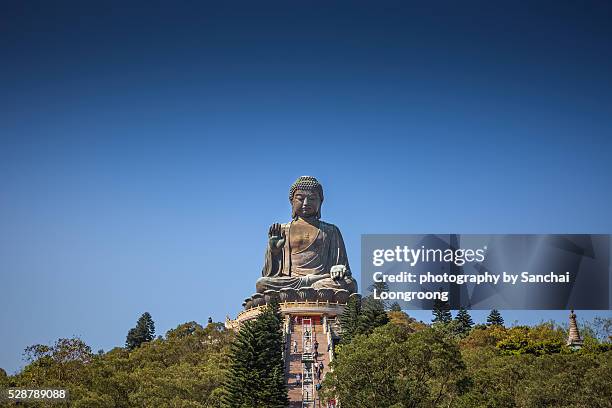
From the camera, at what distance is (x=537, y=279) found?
30047 mm

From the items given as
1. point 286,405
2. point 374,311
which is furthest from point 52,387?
point 374,311

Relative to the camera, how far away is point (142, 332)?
59906mm

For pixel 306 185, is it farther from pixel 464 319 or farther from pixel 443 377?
pixel 443 377

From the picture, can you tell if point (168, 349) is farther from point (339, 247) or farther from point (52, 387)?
point (339, 247)

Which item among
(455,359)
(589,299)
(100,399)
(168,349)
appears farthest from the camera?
(168,349)

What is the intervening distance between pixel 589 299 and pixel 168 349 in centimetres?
1688

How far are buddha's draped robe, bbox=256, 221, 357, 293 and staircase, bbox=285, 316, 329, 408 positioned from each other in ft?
15.9

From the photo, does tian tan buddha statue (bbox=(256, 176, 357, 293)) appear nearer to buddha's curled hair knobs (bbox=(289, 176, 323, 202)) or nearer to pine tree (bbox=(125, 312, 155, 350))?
buddha's curled hair knobs (bbox=(289, 176, 323, 202))

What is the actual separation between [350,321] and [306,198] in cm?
1568

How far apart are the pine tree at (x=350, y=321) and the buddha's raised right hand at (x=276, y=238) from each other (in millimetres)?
10167

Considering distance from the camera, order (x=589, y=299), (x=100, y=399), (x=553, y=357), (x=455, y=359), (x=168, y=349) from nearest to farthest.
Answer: (x=455, y=359), (x=100, y=399), (x=553, y=357), (x=589, y=299), (x=168, y=349)

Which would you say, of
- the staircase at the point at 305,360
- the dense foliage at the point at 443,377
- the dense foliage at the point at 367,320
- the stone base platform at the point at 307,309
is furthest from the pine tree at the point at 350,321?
the dense foliage at the point at 443,377

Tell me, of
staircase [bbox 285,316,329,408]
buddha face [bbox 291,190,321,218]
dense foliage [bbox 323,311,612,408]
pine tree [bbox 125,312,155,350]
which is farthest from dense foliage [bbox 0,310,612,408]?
pine tree [bbox 125,312,155,350]

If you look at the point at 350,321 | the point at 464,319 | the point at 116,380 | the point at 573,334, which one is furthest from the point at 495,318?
the point at 116,380
